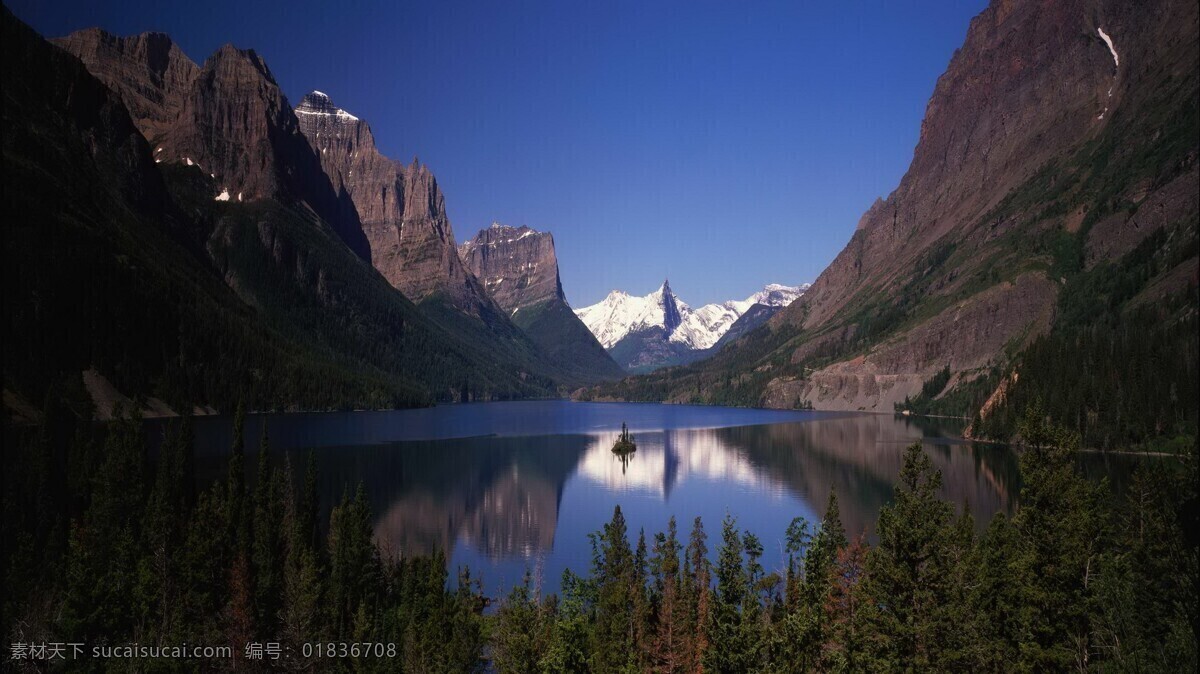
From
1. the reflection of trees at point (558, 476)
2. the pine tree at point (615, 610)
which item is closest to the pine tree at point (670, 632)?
the pine tree at point (615, 610)

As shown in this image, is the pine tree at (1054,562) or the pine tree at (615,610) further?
the pine tree at (615,610)

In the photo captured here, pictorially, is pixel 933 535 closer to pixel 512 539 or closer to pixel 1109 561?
pixel 1109 561

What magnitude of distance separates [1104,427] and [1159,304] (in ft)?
104

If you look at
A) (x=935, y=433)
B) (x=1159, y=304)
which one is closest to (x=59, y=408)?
(x=935, y=433)

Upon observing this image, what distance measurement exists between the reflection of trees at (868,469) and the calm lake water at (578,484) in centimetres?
37

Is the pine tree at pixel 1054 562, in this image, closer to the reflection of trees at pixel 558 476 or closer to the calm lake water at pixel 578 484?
the calm lake water at pixel 578 484

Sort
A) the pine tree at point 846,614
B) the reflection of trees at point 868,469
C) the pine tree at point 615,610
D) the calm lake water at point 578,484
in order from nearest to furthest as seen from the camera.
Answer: the pine tree at point 846,614, the pine tree at point 615,610, the calm lake water at point 578,484, the reflection of trees at point 868,469

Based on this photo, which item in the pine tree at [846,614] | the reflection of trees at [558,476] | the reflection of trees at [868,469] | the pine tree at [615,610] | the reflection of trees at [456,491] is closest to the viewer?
the pine tree at [846,614]

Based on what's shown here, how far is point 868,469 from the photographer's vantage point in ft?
453

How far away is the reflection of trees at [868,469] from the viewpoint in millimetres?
101213

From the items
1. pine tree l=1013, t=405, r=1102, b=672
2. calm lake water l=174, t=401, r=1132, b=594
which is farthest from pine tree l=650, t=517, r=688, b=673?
calm lake water l=174, t=401, r=1132, b=594

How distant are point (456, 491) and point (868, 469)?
69.4m

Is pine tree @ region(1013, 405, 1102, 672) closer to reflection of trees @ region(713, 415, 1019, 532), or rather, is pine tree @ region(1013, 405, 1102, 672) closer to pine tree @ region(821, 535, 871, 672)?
pine tree @ region(821, 535, 871, 672)

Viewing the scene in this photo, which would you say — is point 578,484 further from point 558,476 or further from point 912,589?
point 912,589
